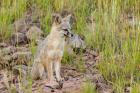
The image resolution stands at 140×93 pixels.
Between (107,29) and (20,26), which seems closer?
(107,29)

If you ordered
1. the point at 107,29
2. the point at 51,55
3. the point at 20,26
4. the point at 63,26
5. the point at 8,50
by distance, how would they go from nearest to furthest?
1. the point at 63,26
2. the point at 51,55
3. the point at 8,50
4. the point at 107,29
5. the point at 20,26

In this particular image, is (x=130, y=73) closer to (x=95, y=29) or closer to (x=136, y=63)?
(x=136, y=63)

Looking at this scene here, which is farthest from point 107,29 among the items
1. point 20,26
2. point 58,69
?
point 58,69

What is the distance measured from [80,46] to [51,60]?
1.18m

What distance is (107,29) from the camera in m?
8.50

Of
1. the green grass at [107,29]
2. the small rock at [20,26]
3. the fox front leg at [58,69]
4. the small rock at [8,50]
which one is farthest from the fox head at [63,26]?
the small rock at [20,26]

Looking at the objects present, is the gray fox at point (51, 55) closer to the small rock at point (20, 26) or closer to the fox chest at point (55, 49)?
the fox chest at point (55, 49)

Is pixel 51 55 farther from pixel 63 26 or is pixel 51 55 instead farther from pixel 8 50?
pixel 8 50

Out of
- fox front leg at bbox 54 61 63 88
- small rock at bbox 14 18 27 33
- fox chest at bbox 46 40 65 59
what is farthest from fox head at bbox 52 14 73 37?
small rock at bbox 14 18 27 33

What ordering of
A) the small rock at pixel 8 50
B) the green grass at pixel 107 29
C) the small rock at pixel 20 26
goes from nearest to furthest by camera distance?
the green grass at pixel 107 29
the small rock at pixel 8 50
the small rock at pixel 20 26

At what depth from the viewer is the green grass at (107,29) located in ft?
24.0

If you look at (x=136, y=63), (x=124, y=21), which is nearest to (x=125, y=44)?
(x=136, y=63)

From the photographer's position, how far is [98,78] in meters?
7.28

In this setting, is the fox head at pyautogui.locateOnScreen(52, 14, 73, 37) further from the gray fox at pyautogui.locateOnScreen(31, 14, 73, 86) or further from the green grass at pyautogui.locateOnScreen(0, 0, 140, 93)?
the green grass at pyautogui.locateOnScreen(0, 0, 140, 93)
